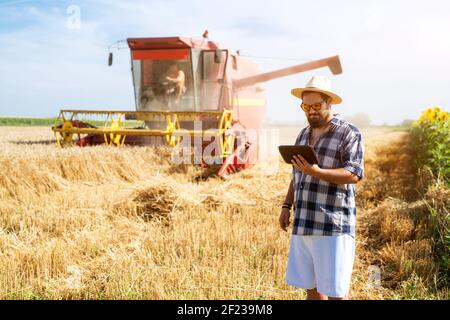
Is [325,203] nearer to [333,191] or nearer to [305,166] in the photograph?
[333,191]

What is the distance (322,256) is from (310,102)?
78 centimetres

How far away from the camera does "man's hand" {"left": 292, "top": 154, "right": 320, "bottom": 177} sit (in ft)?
7.49

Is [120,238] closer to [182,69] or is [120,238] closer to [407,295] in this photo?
[407,295]

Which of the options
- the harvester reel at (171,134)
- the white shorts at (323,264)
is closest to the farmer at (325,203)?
the white shorts at (323,264)

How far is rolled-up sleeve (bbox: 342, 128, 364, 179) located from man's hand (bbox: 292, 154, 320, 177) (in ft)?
0.50

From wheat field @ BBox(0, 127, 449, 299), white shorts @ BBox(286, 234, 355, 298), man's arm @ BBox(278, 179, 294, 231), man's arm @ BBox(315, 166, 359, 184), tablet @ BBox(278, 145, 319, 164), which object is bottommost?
wheat field @ BBox(0, 127, 449, 299)

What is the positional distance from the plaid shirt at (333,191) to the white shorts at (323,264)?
0.15 ft

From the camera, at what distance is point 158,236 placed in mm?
4250

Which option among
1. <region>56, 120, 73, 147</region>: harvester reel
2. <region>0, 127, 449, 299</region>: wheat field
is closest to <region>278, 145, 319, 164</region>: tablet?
<region>0, 127, 449, 299</region>: wheat field

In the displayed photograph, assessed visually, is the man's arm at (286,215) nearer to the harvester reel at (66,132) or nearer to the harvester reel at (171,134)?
the harvester reel at (171,134)

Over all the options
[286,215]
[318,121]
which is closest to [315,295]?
[286,215]

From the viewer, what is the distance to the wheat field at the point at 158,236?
10.5 ft

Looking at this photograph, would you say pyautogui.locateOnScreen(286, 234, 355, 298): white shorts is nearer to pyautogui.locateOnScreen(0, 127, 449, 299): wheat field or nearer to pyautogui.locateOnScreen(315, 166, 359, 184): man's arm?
pyautogui.locateOnScreen(315, 166, 359, 184): man's arm

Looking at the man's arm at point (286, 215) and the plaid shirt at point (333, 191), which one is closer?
the plaid shirt at point (333, 191)
